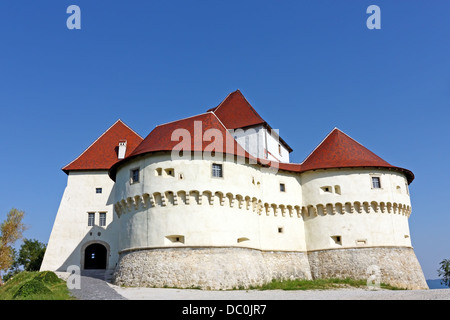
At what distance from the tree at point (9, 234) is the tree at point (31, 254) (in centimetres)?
771

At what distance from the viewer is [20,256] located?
47656mm

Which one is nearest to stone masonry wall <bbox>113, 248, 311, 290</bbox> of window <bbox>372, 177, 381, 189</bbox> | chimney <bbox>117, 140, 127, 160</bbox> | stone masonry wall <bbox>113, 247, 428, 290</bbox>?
stone masonry wall <bbox>113, 247, 428, 290</bbox>

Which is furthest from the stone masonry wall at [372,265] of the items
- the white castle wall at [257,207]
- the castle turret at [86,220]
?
the castle turret at [86,220]

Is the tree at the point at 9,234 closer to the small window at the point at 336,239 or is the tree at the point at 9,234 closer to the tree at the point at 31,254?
the tree at the point at 31,254

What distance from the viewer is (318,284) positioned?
26.4 m

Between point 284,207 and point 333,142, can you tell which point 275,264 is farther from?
point 333,142

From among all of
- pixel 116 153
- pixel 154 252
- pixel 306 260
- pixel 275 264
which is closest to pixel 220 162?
pixel 154 252

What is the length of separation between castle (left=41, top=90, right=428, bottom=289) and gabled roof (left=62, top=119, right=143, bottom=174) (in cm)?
11

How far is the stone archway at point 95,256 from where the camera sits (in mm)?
33188

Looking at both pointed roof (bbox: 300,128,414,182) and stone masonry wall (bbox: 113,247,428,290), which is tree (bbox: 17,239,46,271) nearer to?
stone masonry wall (bbox: 113,247,428,290)
